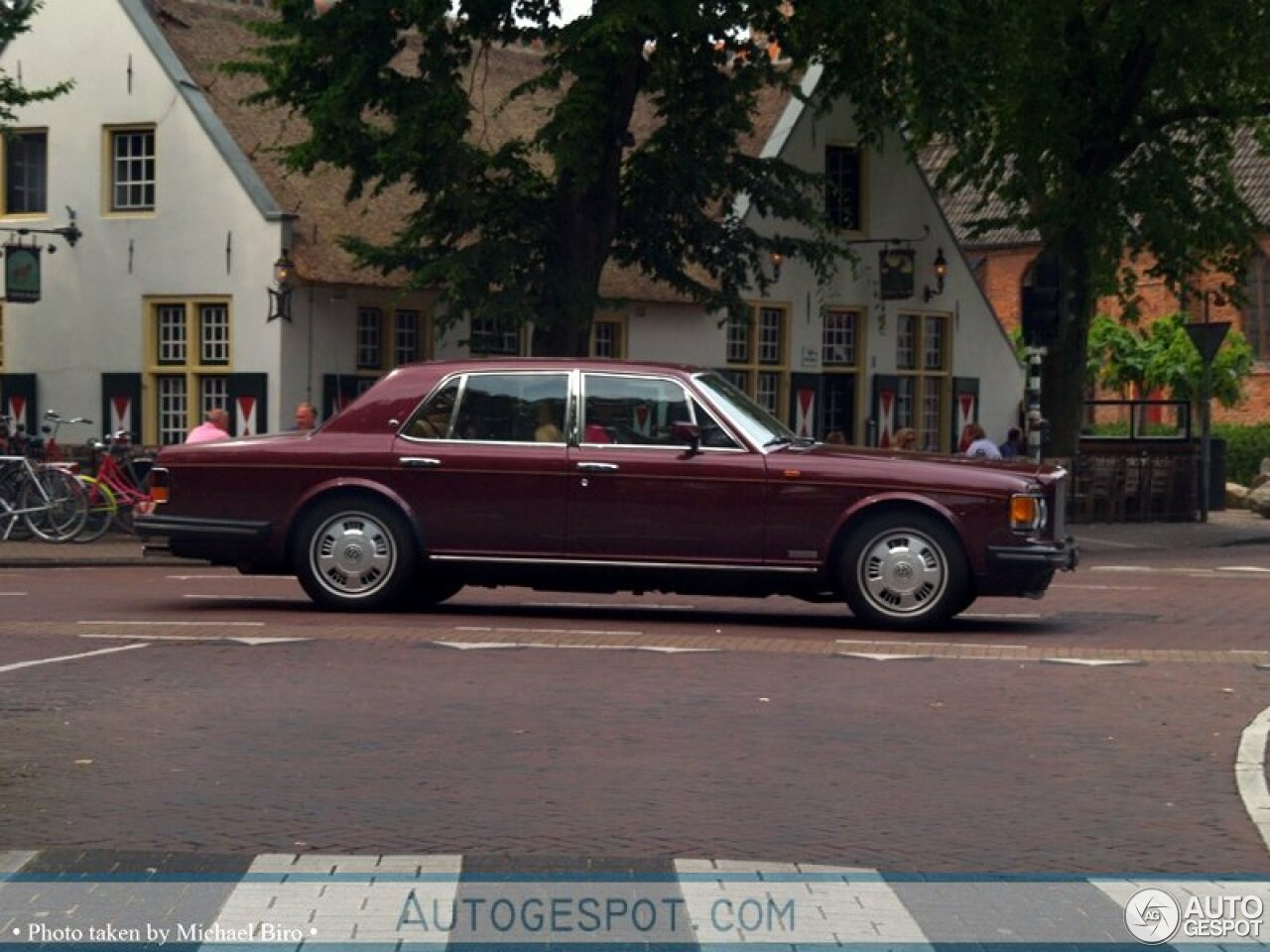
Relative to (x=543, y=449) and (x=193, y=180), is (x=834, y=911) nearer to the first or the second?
(x=543, y=449)

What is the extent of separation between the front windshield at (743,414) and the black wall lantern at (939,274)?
1041 inches

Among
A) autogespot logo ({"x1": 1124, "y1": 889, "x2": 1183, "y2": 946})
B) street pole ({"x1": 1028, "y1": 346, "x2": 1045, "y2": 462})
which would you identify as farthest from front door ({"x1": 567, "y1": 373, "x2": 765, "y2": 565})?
street pole ({"x1": 1028, "y1": 346, "x2": 1045, "y2": 462})

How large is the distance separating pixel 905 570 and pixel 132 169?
73.7 ft

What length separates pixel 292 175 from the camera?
113 feet

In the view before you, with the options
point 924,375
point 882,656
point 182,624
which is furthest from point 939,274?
point 882,656

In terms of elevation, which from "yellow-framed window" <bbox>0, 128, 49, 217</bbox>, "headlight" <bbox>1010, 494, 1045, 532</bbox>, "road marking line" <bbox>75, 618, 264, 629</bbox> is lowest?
"road marking line" <bbox>75, 618, 264, 629</bbox>

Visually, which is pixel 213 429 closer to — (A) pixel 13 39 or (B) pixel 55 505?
(B) pixel 55 505

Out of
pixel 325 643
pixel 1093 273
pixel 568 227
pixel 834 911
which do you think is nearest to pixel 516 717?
pixel 325 643

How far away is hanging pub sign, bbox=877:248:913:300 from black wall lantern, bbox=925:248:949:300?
1704 millimetres

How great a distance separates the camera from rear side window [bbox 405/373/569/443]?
55.4 feet

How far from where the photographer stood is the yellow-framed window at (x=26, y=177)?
36.4 m

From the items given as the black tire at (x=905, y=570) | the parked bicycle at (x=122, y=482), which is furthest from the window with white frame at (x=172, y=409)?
the black tire at (x=905, y=570)

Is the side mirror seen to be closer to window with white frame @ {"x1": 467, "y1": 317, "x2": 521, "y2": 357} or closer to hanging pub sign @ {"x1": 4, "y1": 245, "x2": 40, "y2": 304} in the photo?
window with white frame @ {"x1": 467, "y1": 317, "x2": 521, "y2": 357}

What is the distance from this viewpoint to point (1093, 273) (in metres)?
37.4
